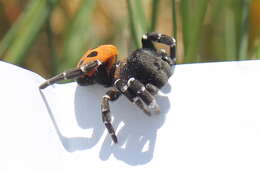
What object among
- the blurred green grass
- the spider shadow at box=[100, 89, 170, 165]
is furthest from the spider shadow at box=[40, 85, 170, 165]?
the blurred green grass

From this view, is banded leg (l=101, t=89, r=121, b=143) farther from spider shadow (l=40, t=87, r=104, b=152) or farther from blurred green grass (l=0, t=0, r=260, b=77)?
blurred green grass (l=0, t=0, r=260, b=77)

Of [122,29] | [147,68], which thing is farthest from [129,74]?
[122,29]

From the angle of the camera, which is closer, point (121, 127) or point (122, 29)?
point (121, 127)

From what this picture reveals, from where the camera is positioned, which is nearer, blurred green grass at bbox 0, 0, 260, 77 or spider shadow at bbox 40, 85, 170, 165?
spider shadow at bbox 40, 85, 170, 165

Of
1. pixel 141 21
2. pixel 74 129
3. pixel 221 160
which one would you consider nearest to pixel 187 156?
pixel 221 160

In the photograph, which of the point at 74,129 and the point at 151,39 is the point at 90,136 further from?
the point at 151,39

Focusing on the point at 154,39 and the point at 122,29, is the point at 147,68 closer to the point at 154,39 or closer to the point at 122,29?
the point at 154,39
